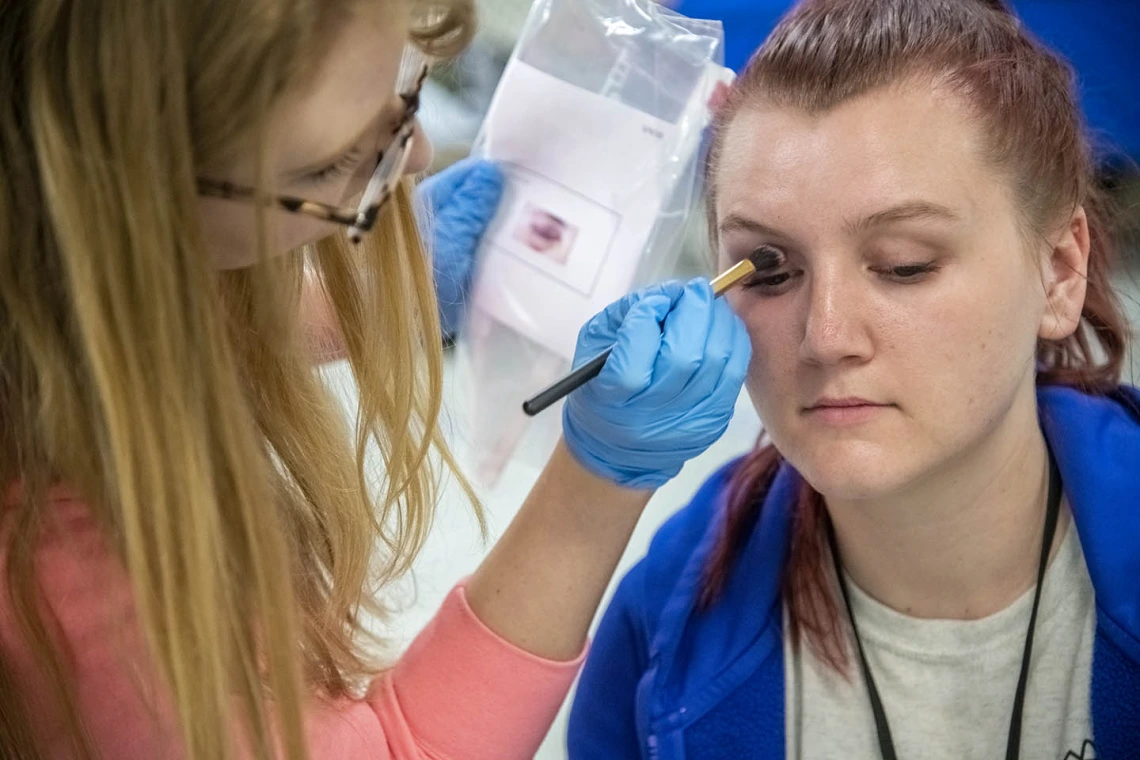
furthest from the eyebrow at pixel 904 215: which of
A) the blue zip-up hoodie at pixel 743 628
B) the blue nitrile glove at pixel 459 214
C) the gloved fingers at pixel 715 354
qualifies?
the blue nitrile glove at pixel 459 214

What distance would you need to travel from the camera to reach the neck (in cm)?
92

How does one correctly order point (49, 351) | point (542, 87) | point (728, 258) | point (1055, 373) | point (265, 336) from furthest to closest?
point (542, 87) → point (1055, 373) → point (728, 258) → point (265, 336) → point (49, 351)

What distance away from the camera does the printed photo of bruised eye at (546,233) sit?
1.34 metres

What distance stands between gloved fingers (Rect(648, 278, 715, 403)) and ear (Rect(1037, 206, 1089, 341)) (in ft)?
0.97

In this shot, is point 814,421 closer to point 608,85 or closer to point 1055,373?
point 1055,373

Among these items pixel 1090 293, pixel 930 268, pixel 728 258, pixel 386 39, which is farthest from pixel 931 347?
pixel 386 39

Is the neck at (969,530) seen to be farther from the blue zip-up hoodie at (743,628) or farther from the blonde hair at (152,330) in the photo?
the blonde hair at (152,330)

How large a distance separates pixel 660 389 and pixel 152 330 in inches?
15.2

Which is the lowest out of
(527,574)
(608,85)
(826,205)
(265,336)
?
(527,574)

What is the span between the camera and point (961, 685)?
3.11ft

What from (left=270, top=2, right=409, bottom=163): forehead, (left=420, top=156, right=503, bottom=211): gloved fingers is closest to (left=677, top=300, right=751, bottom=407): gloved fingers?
(left=270, top=2, right=409, bottom=163): forehead

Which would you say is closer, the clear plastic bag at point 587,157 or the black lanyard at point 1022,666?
the black lanyard at point 1022,666

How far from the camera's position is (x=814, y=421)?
87 centimetres

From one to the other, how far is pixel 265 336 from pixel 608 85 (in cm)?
72
